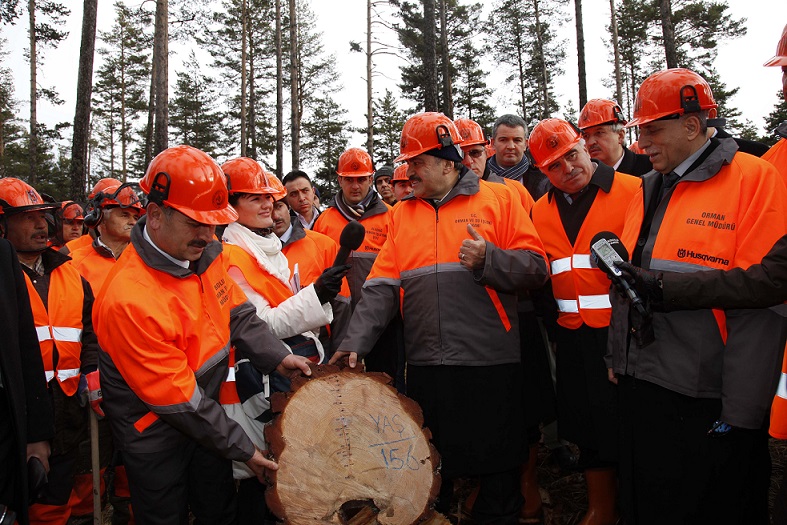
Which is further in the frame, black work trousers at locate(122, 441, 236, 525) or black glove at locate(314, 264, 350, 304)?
black glove at locate(314, 264, 350, 304)

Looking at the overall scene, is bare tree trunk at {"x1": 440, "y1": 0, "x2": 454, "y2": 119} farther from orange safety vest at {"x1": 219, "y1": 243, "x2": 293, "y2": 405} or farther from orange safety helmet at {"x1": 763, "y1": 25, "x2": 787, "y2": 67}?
orange safety helmet at {"x1": 763, "y1": 25, "x2": 787, "y2": 67}

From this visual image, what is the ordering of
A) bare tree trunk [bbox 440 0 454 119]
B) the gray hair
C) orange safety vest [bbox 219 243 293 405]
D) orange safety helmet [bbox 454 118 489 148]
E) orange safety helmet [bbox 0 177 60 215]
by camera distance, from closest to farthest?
orange safety vest [bbox 219 243 293 405] < orange safety helmet [bbox 0 177 60 215] < orange safety helmet [bbox 454 118 489 148] < the gray hair < bare tree trunk [bbox 440 0 454 119]

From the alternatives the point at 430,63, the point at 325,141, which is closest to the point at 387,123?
the point at 325,141

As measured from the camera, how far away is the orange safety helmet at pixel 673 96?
104 inches

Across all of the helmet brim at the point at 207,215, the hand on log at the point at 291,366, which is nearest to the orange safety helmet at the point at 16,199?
the helmet brim at the point at 207,215

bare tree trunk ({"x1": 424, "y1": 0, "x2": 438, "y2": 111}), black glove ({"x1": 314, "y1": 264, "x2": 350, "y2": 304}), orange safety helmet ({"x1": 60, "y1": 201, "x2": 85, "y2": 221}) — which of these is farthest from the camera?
bare tree trunk ({"x1": 424, "y1": 0, "x2": 438, "y2": 111})

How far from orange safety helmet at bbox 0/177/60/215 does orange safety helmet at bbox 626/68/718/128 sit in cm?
366

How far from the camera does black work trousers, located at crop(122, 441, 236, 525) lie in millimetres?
2639

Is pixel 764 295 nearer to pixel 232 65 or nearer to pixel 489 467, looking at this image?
pixel 489 467

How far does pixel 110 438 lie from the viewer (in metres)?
4.09

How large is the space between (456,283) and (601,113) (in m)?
2.26

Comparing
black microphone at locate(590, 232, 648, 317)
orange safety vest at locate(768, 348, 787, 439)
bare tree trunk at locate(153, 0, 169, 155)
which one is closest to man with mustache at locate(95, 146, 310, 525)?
black microphone at locate(590, 232, 648, 317)

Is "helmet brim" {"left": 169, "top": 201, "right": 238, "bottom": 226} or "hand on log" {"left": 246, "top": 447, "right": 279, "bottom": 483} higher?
"helmet brim" {"left": 169, "top": 201, "right": 238, "bottom": 226}

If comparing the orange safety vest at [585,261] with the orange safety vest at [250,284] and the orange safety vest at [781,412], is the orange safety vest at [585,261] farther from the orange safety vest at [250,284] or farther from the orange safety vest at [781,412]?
the orange safety vest at [250,284]
